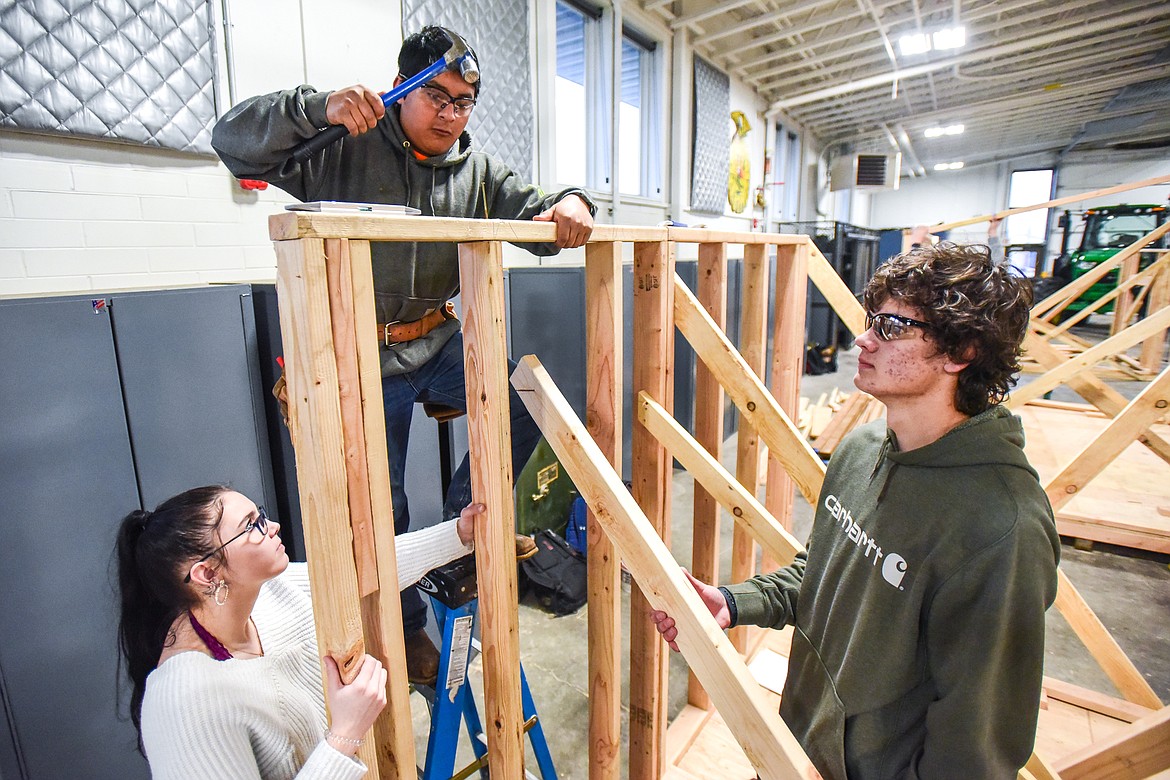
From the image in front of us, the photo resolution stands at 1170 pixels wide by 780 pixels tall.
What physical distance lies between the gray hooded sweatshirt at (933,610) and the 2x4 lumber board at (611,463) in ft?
1.70

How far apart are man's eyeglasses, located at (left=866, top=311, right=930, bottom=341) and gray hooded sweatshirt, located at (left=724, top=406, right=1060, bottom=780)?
0.64 feet

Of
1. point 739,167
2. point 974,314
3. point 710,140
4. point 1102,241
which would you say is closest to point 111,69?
point 974,314

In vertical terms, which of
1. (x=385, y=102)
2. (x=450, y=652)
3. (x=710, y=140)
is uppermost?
(x=710, y=140)

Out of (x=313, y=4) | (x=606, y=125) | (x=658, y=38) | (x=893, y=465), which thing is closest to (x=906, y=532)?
(x=893, y=465)

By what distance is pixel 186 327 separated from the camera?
1688 millimetres

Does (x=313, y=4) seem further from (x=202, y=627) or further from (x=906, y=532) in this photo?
(x=906, y=532)

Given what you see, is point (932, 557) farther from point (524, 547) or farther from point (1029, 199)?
point (1029, 199)

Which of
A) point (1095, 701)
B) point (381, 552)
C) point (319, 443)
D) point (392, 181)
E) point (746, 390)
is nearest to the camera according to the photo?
point (319, 443)

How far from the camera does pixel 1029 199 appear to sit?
14.9 m

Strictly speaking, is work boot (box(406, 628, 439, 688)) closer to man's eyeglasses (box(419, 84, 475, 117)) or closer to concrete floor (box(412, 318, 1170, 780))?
concrete floor (box(412, 318, 1170, 780))

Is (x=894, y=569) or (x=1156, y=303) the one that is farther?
(x=1156, y=303)

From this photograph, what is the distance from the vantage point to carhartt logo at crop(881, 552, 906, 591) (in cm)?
100

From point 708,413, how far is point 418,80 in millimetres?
1301

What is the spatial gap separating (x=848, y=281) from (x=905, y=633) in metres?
8.69
